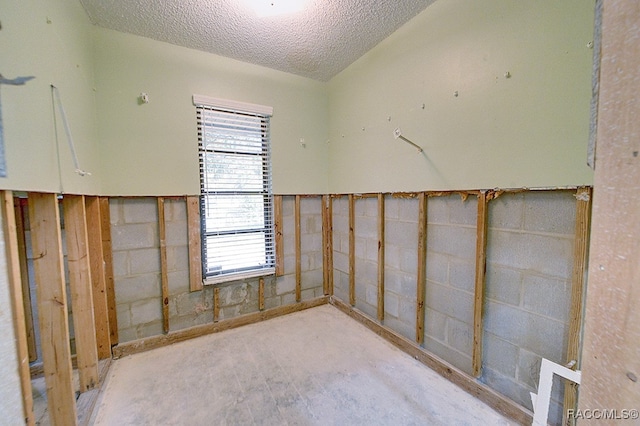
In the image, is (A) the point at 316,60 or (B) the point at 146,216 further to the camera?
(A) the point at 316,60

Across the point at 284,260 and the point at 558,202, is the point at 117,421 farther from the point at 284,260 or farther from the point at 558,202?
the point at 558,202

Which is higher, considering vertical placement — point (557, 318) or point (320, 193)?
point (320, 193)

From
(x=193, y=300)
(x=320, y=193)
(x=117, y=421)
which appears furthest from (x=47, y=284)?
(x=320, y=193)

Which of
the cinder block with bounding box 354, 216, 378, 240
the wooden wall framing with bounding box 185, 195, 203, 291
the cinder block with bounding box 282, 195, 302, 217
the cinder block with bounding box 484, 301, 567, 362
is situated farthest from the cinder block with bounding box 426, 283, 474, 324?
the wooden wall framing with bounding box 185, 195, 203, 291

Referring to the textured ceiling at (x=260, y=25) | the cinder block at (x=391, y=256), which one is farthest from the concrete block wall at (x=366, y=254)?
the textured ceiling at (x=260, y=25)

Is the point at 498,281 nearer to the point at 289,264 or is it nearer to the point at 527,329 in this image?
the point at 527,329

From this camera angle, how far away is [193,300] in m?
2.59

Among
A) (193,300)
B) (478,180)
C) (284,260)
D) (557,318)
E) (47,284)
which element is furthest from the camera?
(284,260)

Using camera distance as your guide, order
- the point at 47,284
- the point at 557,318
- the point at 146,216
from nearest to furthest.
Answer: the point at 47,284, the point at 557,318, the point at 146,216

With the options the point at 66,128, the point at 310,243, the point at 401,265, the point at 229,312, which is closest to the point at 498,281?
the point at 401,265

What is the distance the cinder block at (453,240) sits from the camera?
5.98ft

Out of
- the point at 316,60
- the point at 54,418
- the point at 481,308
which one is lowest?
→ the point at 54,418

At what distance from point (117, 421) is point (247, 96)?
9.26 feet

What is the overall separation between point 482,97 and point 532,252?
3.34 ft
